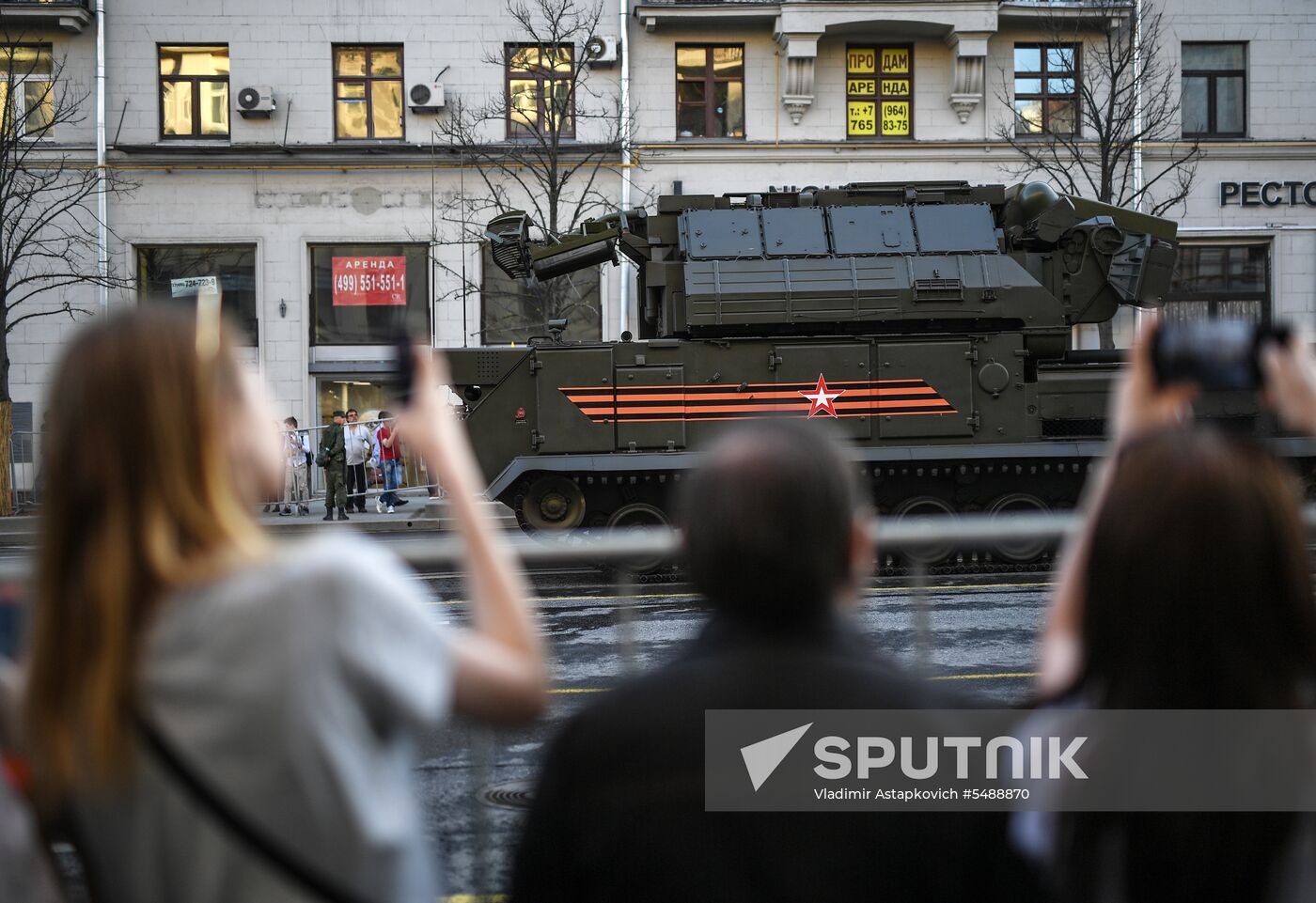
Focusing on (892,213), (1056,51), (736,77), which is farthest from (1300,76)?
(892,213)

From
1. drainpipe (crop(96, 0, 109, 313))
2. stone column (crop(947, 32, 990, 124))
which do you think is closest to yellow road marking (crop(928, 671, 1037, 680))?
stone column (crop(947, 32, 990, 124))

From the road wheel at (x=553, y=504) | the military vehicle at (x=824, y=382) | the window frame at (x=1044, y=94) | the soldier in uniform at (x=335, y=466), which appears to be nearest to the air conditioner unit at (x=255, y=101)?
the soldier in uniform at (x=335, y=466)

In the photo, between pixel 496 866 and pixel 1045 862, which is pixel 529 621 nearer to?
pixel 1045 862

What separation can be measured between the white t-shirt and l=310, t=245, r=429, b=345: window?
24.8 m

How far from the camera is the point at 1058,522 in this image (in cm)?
452

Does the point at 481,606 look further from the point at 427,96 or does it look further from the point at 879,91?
the point at 879,91

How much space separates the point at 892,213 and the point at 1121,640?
44.4 feet

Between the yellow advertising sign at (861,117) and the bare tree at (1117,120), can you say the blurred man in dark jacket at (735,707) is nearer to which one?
the bare tree at (1117,120)

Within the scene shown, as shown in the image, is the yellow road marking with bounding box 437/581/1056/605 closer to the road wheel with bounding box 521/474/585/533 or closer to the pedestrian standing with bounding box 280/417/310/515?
the road wheel with bounding box 521/474/585/533

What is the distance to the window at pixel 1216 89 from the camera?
26188 millimetres

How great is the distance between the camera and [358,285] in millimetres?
25938

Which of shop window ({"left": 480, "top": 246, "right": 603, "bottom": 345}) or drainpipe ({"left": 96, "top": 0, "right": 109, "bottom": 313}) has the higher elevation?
drainpipe ({"left": 96, "top": 0, "right": 109, "bottom": 313})

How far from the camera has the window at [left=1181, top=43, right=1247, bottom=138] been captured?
26.2 meters

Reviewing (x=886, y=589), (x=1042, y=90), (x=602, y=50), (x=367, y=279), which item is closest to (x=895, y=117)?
(x=1042, y=90)
